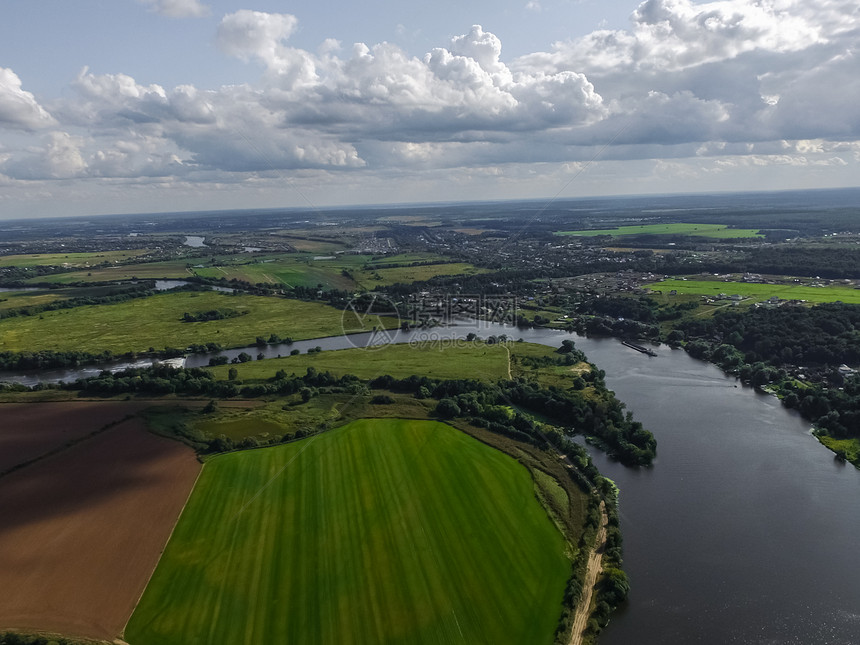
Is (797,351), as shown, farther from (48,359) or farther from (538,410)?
(48,359)

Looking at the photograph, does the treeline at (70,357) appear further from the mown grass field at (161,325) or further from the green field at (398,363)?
the green field at (398,363)

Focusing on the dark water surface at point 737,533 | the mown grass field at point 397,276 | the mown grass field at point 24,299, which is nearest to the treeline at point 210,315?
the mown grass field at point 397,276

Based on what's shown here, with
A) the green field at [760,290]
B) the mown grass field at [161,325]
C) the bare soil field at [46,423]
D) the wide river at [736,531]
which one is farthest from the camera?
the green field at [760,290]

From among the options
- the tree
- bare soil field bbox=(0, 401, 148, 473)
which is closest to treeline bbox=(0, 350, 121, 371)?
bare soil field bbox=(0, 401, 148, 473)

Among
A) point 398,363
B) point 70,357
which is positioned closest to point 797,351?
point 398,363

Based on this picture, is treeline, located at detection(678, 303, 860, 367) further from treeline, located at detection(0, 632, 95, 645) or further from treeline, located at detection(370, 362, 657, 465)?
treeline, located at detection(0, 632, 95, 645)

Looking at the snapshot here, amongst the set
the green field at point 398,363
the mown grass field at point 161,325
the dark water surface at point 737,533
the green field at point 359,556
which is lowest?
the dark water surface at point 737,533
